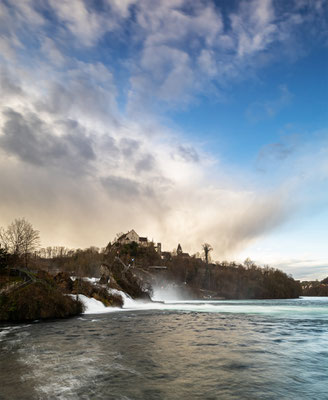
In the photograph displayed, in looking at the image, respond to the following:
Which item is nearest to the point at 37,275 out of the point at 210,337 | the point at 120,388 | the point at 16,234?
the point at 16,234

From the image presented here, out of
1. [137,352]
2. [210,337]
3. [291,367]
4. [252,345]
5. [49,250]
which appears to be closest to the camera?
[291,367]

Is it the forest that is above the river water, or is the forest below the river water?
above

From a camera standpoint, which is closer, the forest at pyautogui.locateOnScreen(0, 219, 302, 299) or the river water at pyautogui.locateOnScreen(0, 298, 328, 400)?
the river water at pyautogui.locateOnScreen(0, 298, 328, 400)

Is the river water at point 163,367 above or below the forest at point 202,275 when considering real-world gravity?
below

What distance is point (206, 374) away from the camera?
10281mm

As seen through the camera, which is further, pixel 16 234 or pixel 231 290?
pixel 231 290

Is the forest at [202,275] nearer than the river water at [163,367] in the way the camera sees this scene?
No

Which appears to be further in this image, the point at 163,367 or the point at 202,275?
the point at 202,275

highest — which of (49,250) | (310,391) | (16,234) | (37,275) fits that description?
(49,250)

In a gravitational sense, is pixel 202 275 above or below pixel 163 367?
above

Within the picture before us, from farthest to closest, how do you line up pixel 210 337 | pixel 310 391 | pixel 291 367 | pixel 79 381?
pixel 210 337 → pixel 291 367 → pixel 79 381 → pixel 310 391

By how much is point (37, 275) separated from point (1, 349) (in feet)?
69.4

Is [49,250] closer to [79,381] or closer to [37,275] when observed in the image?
[37,275]

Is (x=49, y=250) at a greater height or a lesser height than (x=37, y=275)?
greater
